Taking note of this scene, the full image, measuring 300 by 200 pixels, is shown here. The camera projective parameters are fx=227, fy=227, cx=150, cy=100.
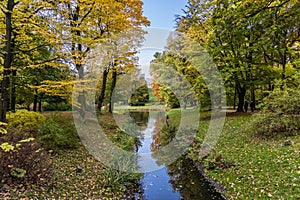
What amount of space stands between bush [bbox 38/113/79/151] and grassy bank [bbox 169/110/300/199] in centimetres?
423

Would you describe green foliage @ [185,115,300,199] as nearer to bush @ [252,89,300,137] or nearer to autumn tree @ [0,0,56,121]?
bush @ [252,89,300,137]

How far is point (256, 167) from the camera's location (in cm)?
549

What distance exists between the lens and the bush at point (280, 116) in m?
7.29

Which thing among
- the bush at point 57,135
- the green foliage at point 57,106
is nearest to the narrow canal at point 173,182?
the bush at point 57,135

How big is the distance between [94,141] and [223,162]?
16.2ft

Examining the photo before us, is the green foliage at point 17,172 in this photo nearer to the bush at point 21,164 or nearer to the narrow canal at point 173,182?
the bush at point 21,164

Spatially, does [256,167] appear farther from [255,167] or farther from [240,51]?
[240,51]

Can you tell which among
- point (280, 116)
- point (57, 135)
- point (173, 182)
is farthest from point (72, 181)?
point (280, 116)

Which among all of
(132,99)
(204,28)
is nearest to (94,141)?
(204,28)

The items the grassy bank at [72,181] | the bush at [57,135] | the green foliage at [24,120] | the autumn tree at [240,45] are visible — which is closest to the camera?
the grassy bank at [72,181]

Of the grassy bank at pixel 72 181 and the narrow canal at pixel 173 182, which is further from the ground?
the grassy bank at pixel 72 181

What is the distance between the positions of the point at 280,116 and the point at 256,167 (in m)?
2.82

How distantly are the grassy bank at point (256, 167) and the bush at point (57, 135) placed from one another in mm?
4235

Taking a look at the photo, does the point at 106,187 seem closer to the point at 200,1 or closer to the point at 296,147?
the point at 296,147
